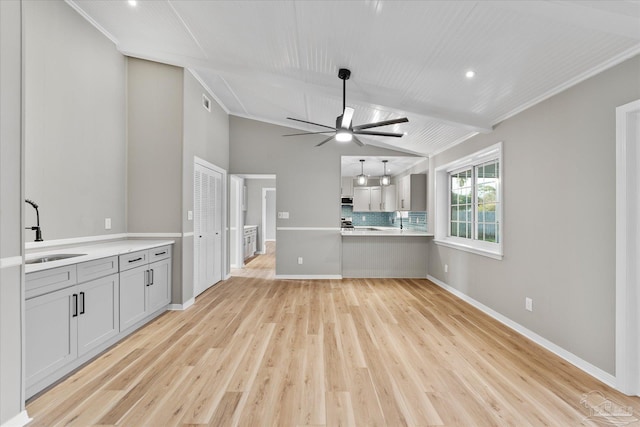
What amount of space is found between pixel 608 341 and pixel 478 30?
2563 mm

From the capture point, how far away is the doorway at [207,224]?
14.8 ft

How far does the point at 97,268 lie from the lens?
2.61m

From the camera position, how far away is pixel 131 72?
3.89 metres

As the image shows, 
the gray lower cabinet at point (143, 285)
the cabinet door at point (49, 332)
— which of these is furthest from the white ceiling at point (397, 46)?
the cabinet door at point (49, 332)

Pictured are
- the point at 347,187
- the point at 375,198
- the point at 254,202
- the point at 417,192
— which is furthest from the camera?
the point at 254,202

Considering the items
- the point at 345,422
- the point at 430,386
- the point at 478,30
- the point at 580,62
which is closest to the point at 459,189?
the point at 580,62

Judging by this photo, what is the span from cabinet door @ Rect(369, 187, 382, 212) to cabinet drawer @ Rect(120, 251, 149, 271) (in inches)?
242

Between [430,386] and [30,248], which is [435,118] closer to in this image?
[430,386]

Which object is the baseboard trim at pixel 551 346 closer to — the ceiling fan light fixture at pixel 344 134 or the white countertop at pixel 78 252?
the ceiling fan light fixture at pixel 344 134

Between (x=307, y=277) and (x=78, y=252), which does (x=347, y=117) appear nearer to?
(x=78, y=252)

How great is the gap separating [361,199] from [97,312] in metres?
6.82

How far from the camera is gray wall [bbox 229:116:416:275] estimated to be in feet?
19.1

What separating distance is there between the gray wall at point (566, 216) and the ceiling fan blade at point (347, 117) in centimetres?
188

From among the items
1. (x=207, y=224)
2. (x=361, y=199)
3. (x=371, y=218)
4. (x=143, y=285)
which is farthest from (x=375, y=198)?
(x=143, y=285)
